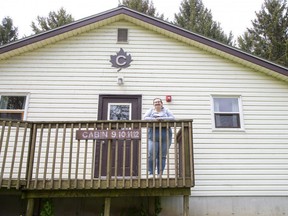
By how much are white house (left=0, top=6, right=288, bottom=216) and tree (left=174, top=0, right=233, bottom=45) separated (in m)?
14.6

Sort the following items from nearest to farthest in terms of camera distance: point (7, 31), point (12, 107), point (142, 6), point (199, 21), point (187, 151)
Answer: point (187, 151), point (12, 107), point (7, 31), point (199, 21), point (142, 6)

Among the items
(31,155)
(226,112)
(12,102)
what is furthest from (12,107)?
(226,112)

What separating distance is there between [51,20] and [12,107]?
58.4 ft

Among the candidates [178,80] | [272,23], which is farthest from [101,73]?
[272,23]

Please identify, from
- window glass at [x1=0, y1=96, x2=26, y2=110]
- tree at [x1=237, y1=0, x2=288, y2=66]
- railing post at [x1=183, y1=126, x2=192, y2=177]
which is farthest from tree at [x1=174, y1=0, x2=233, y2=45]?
railing post at [x1=183, y1=126, x2=192, y2=177]

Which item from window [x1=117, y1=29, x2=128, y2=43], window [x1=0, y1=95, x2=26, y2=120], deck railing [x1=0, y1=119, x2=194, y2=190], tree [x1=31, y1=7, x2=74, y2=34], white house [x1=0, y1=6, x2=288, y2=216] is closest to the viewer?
deck railing [x1=0, y1=119, x2=194, y2=190]

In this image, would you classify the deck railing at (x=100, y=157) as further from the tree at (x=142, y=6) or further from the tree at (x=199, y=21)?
the tree at (x=142, y=6)

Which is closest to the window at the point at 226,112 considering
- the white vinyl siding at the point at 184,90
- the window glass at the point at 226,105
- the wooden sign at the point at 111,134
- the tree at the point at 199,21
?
the window glass at the point at 226,105

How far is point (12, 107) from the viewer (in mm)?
7426

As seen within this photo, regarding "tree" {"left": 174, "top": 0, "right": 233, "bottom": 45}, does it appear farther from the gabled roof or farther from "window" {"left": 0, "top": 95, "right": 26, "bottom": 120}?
"window" {"left": 0, "top": 95, "right": 26, "bottom": 120}

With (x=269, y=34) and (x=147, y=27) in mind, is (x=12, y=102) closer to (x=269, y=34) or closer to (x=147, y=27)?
(x=147, y=27)

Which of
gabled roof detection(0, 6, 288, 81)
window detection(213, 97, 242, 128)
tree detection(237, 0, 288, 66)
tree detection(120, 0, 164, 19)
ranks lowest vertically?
window detection(213, 97, 242, 128)

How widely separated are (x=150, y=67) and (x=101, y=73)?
4.36ft

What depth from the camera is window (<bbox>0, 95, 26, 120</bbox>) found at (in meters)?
7.36
